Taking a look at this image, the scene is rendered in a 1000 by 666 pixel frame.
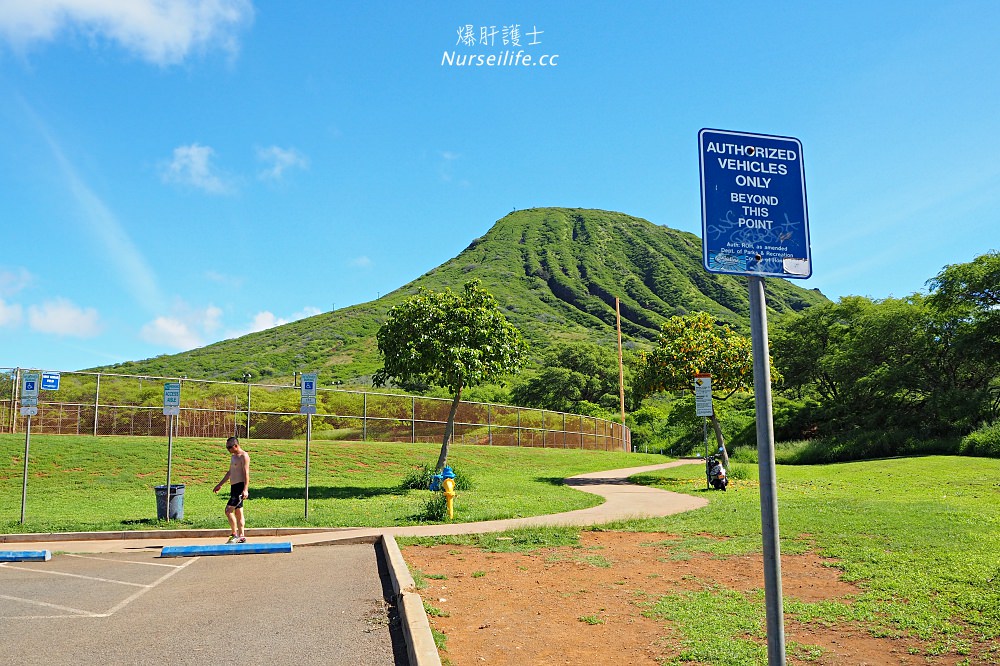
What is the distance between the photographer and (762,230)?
11.7 ft

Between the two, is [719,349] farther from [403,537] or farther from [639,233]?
[639,233]

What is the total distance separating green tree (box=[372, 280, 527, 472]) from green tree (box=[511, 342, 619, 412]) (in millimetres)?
48357

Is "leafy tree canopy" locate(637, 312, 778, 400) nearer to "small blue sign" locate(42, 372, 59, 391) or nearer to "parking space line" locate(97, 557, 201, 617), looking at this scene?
"parking space line" locate(97, 557, 201, 617)

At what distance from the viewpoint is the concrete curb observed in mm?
5418

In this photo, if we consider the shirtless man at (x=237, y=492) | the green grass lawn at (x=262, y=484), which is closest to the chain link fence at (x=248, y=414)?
the green grass lawn at (x=262, y=484)

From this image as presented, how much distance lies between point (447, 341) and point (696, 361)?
348 inches

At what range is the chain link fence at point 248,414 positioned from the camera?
26.5 m

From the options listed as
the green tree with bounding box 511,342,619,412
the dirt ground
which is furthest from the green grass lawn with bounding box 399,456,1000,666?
the green tree with bounding box 511,342,619,412

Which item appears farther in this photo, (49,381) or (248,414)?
(248,414)

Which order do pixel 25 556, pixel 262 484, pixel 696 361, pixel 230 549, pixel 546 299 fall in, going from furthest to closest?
pixel 546 299, pixel 696 361, pixel 262 484, pixel 230 549, pixel 25 556

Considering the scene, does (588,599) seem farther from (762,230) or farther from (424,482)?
(424,482)

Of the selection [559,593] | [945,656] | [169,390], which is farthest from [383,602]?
[169,390]

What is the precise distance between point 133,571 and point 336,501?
8.93m

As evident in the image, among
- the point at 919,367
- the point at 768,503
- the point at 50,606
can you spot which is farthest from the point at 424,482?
the point at 919,367
